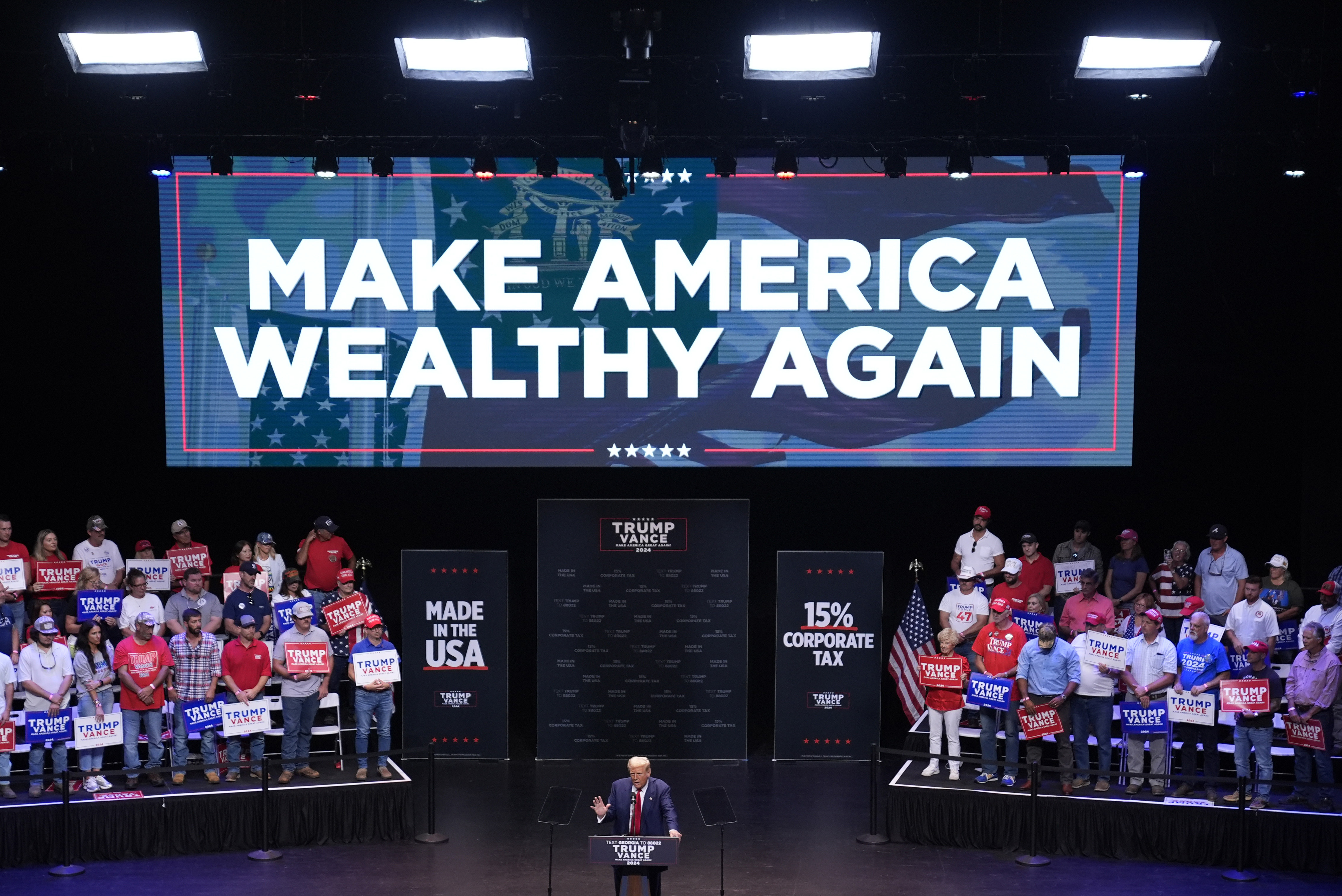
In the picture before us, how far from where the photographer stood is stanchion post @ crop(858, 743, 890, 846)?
1234 centimetres

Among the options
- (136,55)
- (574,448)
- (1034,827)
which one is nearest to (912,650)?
(1034,827)

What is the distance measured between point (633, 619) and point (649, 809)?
5.16 m

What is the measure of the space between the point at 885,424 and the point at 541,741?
16.0 ft

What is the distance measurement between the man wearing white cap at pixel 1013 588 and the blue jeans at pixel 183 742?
7.17 meters

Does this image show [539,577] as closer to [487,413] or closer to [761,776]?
[487,413]

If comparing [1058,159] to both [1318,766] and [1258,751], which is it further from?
[1318,766]

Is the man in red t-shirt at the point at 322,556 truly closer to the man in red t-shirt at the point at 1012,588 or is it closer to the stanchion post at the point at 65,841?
the stanchion post at the point at 65,841

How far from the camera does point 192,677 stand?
41.7ft

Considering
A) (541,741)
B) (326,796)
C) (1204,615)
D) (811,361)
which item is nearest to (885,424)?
(811,361)

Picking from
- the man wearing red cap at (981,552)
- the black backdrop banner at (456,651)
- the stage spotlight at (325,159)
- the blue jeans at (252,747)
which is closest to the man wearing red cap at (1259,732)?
the man wearing red cap at (981,552)

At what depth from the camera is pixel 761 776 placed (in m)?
14.6

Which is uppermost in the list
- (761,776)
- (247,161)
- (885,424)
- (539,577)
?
(247,161)

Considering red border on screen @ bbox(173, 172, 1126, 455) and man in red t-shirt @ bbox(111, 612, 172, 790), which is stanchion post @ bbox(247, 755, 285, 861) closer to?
man in red t-shirt @ bbox(111, 612, 172, 790)

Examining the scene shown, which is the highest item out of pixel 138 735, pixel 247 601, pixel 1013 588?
pixel 1013 588
